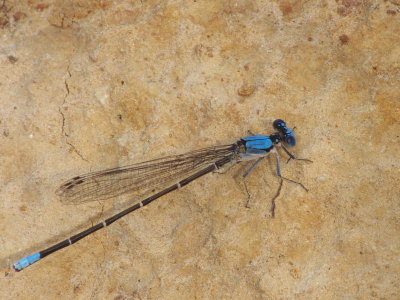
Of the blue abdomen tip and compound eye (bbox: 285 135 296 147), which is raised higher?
the blue abdomen tip

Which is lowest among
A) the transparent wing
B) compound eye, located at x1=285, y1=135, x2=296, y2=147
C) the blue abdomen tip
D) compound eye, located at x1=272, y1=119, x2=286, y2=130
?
compound eye, located at x1=285, y1=135, x2=296, y2=147

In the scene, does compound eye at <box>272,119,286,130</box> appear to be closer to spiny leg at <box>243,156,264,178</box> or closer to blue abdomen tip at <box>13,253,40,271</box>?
spiny leg at <box>243,156,264,178</box>

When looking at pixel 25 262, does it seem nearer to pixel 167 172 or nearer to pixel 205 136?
pixel 167 172

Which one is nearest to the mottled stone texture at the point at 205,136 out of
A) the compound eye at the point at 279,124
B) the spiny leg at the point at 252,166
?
the spiny leg at the point at 252,166

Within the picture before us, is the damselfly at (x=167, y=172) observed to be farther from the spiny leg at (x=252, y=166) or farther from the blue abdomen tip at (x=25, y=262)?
the blue abdomen tip at (x=25, y=262)

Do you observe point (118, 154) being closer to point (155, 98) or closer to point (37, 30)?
point (155, 98)

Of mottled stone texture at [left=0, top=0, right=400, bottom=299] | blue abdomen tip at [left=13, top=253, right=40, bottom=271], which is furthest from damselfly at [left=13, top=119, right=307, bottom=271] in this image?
blue abdomen tip at [left=13, top=253, right=40, bottom=271]

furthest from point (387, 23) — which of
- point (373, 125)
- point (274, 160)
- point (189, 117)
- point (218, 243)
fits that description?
point (218, 243)
